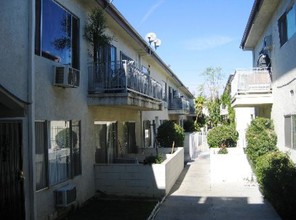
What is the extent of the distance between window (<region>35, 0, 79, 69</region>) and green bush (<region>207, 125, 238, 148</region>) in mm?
10725

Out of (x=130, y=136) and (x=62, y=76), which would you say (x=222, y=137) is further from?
(x=62, y=76)

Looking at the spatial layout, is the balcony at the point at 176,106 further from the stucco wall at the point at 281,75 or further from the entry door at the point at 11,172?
the entry door at the point at 11,172

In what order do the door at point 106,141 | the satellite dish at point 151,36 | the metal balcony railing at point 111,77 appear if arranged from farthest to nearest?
the satellite dish at point 151,36
the door at point 106,141
the metal balcony railing at point 111,77

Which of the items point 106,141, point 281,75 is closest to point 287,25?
point 281,75

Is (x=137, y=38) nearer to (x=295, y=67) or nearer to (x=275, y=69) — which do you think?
(x=275, y=69)

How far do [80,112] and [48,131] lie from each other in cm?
221

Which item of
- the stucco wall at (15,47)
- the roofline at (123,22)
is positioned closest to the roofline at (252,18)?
the roofline at (123,22)

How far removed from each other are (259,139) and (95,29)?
23.3ft

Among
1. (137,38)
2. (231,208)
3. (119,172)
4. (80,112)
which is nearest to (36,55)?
(80,112)

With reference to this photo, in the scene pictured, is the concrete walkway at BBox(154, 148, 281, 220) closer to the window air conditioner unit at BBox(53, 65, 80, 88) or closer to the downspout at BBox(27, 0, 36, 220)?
the downspout at BBox(27, 0, 36, 220)

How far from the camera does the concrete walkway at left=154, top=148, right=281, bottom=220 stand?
32.9 feet

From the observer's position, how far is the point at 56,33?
10188 mm

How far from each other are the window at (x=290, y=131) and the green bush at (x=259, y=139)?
4.17 feet

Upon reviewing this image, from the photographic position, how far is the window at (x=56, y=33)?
9164 millimetres
